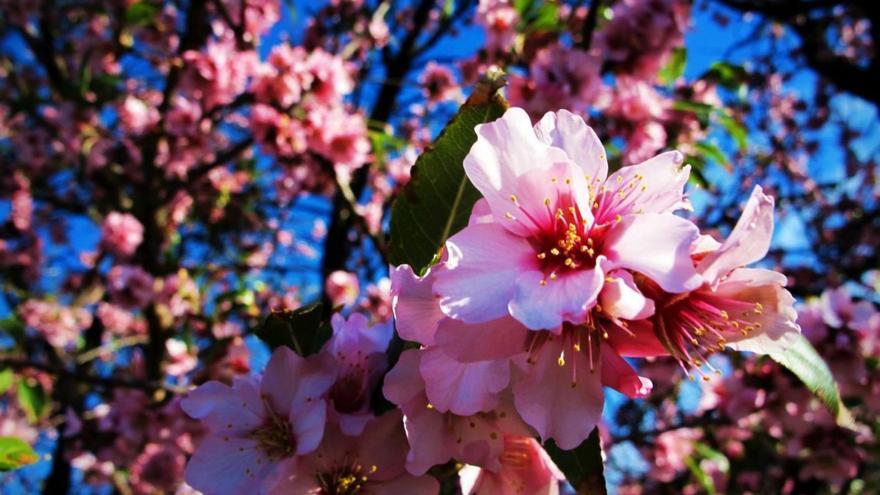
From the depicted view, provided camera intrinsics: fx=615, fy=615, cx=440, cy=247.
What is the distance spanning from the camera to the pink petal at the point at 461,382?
48 centimetres

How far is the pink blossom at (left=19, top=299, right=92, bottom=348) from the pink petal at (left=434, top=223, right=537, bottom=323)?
4129mm

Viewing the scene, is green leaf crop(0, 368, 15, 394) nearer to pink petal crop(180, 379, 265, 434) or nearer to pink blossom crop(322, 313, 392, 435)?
pink petal crop(180, 379, 265, 434)

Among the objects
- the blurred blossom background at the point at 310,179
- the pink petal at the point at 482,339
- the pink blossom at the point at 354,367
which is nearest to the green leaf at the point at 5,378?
the blurred blossom background at the point at 310,179

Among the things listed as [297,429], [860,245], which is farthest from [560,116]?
[860,245]

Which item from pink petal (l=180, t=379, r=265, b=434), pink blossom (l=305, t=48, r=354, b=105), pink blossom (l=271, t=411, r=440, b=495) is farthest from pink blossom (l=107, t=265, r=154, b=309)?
pink blossom (l=271, t=411, r=440, b=495)

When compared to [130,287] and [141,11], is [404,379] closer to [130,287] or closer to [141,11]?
[141,11]

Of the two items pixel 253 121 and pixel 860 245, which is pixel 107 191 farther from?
pixel 860 245

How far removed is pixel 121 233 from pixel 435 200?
130 inches

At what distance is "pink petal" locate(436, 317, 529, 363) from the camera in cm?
45

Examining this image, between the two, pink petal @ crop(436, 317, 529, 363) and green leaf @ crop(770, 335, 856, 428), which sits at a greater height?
pink petal @ crop(436, 317, 529, 363)

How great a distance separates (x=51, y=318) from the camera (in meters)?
4.04

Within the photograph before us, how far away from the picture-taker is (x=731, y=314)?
0.50 metres

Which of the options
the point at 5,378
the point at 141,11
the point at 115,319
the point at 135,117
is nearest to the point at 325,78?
the point at 141,11

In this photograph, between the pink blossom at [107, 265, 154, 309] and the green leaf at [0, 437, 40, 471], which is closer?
the green leaf at [0, 437, 40, 471]
